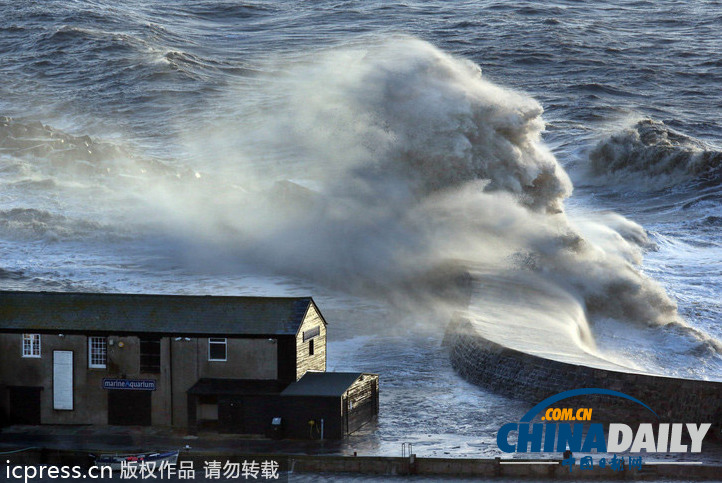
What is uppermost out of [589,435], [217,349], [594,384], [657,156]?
[217,349]

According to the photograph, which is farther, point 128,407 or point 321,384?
point 128,407

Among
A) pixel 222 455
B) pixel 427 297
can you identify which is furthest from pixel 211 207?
pixel 222 455

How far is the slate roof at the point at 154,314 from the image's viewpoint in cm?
3559

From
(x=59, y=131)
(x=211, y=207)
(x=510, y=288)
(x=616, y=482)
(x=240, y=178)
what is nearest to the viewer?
(x=616, y=482)

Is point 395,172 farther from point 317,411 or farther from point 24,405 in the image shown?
point 24,405

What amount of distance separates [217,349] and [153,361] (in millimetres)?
1819

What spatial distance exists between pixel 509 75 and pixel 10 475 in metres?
78.9

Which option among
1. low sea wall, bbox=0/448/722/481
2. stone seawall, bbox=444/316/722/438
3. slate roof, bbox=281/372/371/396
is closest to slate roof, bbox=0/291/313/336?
slate roof, bbox=281/372/371/396

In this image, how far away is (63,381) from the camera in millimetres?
35812

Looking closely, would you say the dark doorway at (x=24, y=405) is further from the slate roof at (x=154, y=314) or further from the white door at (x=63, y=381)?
the slate roof at (x=154, y=314)

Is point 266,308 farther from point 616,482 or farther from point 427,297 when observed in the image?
point 427,297

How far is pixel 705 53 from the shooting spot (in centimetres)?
10762

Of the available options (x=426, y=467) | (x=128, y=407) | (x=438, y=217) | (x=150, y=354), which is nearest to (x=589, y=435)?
(x=426, y=467)

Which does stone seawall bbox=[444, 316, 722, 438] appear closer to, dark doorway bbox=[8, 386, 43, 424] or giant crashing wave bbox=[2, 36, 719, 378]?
giant crashing wave bbox=[2, 36, 719, 378]
